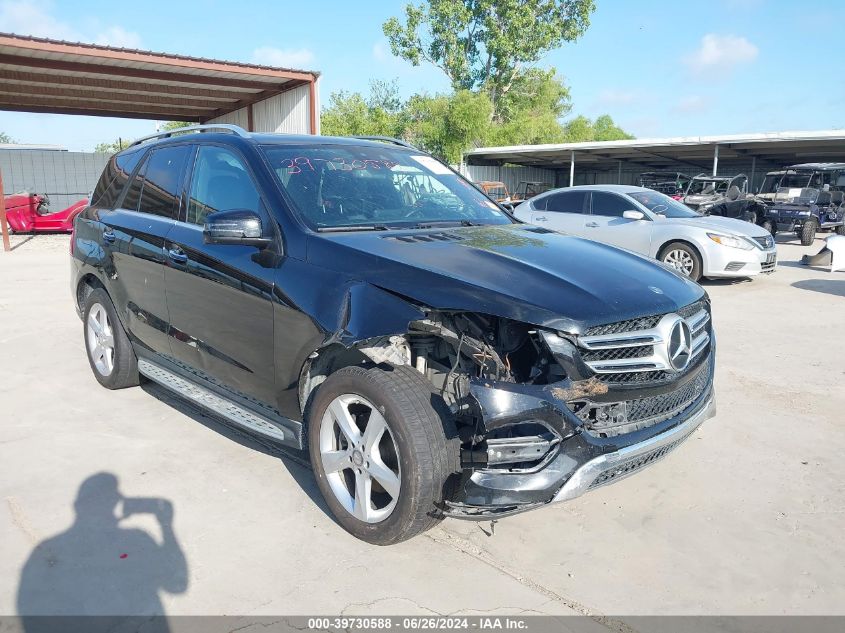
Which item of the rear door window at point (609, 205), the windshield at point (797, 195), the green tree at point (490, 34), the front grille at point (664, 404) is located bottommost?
the front grille at point (664, 404)

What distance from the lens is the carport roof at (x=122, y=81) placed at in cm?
1280

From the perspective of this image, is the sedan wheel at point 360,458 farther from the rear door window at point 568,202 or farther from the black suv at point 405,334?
the rear door window at point 568,202

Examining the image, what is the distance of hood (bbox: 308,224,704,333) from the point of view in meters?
2.68

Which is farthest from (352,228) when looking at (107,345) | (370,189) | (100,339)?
(100,339)

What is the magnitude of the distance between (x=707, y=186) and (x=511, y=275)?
1801 cm

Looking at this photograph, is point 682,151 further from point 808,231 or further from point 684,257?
point 684,257

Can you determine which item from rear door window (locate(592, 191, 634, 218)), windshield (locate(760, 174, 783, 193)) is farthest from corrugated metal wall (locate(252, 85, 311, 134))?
windshield (locate(760, 174, 783, 193))

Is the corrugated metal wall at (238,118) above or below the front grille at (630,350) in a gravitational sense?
above

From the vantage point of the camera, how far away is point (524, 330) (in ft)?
8.98

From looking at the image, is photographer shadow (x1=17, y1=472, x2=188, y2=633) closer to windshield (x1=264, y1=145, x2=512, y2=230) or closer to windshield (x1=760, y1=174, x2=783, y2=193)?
windshield (x1=264, y1=145, x2=512, y2=230)

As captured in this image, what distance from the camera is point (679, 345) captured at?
2.98 m

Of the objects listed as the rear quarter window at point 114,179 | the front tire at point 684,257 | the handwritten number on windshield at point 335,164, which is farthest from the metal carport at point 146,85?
the handwritten number on windshield at point 335,164

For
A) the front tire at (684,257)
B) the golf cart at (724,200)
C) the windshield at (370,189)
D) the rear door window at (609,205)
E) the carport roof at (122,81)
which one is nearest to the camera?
the windshield at (370,189)

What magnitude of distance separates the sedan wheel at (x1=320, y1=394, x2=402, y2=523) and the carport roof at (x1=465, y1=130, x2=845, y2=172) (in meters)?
24.8
